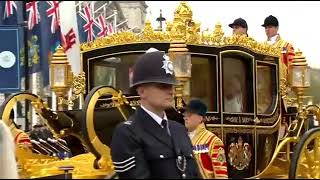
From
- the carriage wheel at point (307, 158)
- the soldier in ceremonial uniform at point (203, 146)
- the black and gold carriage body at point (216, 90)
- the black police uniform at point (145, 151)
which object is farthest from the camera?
the black and gold carriage body at point (216, 90)

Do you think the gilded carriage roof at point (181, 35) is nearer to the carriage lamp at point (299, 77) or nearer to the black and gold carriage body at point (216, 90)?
the black and gold carriage body at point (216, 90)

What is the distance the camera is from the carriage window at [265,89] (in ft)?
23.5

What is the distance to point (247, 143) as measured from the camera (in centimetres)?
675

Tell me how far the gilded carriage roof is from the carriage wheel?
1352mm

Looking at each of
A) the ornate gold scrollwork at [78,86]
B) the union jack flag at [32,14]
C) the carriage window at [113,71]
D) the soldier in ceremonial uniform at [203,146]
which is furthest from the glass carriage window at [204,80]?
the union jack flag at [32,14]

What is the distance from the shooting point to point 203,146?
508 centimetres

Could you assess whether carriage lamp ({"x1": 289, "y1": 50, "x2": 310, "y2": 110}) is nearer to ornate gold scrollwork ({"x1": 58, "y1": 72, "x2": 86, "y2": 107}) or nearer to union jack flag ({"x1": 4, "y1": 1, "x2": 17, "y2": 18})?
ornate gold scrollwork ({"x1": 58, "y1": 72, "x2": 86, "y2": 107})

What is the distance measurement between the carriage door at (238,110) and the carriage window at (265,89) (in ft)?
0.67

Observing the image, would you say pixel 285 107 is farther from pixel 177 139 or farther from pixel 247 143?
pixel 177 139

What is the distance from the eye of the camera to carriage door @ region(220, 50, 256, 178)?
659 centimetres

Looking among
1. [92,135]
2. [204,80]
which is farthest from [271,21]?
[92,135]

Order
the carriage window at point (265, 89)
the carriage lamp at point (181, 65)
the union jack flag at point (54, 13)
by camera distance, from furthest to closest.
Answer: the union jack flag at point (54, 13)
the carriage window at point (265, 89)
the carriage lamp at point (181, 65)

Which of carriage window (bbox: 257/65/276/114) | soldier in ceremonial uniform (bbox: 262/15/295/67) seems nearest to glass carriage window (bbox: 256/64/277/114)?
carriage window (bbox: 257/65/276/114)

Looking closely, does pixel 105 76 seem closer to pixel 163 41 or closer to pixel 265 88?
pixel 163 41
